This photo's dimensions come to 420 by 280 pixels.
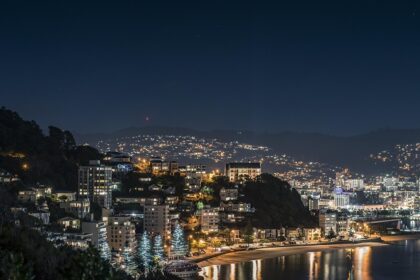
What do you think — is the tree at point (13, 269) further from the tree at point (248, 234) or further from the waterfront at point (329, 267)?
the tree at point (248, 234)

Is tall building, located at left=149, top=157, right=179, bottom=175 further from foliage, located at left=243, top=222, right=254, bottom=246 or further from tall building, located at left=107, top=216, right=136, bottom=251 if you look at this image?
tall building, located at left=107, top=216, right=136, bottom=251

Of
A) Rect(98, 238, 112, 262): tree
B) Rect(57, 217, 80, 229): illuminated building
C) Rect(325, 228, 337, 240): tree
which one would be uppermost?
Rect(57, 217, 80, 229): illuminated building

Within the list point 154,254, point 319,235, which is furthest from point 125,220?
point 319,235

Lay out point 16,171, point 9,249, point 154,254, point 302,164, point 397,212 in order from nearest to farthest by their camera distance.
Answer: point 9,249 → point 154,254 → point 16,171 → point 397,212 → point 302,164

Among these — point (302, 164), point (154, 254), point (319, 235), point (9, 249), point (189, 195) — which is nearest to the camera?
point (9, 249)

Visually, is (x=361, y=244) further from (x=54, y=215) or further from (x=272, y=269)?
(x=54, y=215)

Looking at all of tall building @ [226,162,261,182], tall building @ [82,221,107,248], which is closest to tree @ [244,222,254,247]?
tall building @ [226,162,261,182]
